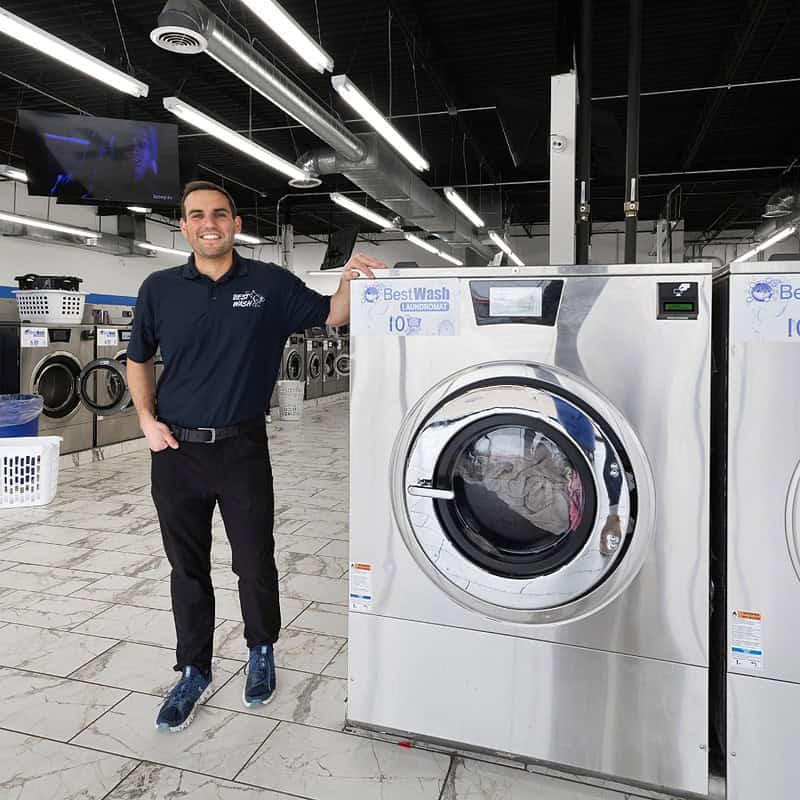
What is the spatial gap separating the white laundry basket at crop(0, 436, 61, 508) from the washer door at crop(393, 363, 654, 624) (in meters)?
3.53

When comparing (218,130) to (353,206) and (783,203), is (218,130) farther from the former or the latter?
(783,203)

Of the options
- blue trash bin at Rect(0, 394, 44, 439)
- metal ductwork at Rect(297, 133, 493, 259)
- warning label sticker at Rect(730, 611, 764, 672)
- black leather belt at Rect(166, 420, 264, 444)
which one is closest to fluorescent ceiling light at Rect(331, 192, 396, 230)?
metal ductwork at Rect(297, 133, 493, 259)

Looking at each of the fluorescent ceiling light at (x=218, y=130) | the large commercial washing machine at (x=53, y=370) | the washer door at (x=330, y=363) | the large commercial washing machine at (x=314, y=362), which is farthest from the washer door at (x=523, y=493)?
the washer door at (x=330, y=363)

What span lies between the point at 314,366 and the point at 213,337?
31.9 ft

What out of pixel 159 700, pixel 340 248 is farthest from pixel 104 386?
pixel 340 248

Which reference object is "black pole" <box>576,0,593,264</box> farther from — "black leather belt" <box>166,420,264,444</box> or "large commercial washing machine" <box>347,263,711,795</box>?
"black leather belt" <box>166,420,264,444</box>

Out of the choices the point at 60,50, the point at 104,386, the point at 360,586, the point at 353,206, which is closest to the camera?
the point at 360,586

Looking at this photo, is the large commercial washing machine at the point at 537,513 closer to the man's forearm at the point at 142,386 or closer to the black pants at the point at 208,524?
the black pants at the point at 208,524

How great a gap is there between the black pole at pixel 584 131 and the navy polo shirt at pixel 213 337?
40.4 inches

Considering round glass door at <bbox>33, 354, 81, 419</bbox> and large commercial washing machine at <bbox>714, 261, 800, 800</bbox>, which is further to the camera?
round glass door at <bbox>33, 354, 81, 419</bbox>

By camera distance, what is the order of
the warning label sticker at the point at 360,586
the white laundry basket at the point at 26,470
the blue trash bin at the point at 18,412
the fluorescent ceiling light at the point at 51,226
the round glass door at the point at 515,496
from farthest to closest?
the fluorescent ceiling light at the point at 51,226 → the blue trash bin at the point at 18,412 → the white laundry basket at the point at 26,470 → the warning label sticker at the point at 360,586 → the round glass door at the point at 515,496

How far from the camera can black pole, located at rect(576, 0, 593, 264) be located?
228 centimetres

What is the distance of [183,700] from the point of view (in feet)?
6.61

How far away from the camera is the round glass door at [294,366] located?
35.2ft
